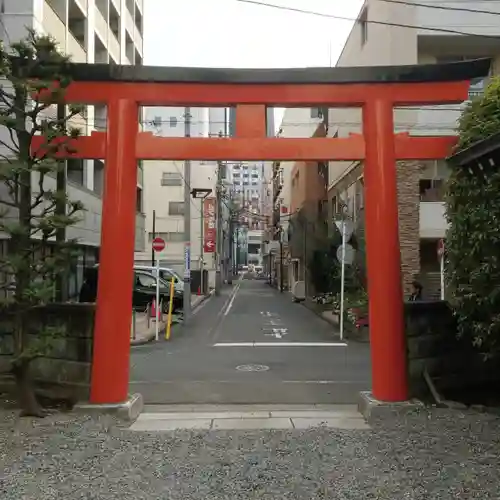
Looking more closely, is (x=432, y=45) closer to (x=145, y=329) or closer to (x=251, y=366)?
(x=145, y=329)

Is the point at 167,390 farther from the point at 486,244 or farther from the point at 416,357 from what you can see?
the point at 486,244

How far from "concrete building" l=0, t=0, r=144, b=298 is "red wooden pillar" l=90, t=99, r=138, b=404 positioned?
6768 millimetres

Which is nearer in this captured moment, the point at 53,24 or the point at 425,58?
the point at 53,24

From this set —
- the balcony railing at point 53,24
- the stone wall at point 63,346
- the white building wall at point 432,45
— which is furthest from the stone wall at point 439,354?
the balcony railing at point 53,24

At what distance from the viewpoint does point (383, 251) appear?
279 inches

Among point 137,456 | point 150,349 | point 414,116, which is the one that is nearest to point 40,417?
point 137,456

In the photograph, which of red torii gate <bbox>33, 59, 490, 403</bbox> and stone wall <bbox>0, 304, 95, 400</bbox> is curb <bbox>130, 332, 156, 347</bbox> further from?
red torii gate <bbox>33, 59, 490, 403</bbox>

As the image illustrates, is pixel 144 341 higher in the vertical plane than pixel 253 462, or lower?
lower

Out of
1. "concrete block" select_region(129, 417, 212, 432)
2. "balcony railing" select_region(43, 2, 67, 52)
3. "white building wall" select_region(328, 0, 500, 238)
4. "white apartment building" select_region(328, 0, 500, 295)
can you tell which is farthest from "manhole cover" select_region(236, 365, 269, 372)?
"white building wall" select_region(328, 0, 500, 238)

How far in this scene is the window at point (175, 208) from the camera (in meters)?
50.0

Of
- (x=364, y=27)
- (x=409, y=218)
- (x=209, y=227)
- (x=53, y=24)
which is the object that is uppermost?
(x=364, y=27)

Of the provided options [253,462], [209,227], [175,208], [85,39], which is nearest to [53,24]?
[85,39]

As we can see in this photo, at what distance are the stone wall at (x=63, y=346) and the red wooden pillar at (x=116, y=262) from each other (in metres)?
0.26

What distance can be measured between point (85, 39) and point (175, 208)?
1098 inches
